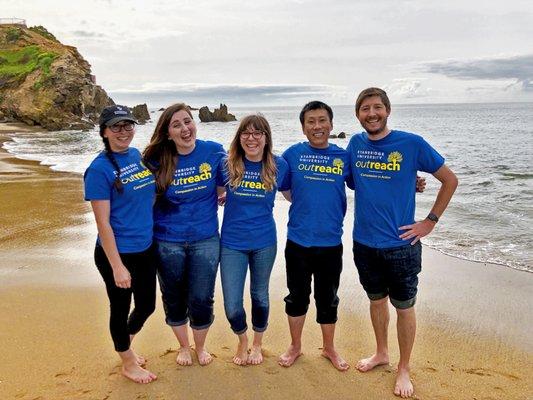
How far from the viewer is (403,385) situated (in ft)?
12.0

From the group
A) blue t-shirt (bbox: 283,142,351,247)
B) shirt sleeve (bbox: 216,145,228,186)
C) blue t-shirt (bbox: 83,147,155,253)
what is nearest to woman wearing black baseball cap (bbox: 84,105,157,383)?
blue t-shirt (bbox: 83,147,155,253)

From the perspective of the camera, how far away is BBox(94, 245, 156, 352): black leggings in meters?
3.43

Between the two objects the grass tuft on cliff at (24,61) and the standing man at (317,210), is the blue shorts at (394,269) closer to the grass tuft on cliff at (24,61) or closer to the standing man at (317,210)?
the standing man at (317,210)

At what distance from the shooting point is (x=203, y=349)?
13.3ft

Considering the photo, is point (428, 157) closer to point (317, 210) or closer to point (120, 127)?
point (317, 210)

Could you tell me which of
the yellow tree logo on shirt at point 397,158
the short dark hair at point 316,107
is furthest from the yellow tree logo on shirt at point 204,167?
the yellow tree logo on shirt at point 397,158

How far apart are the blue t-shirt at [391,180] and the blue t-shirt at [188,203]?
129 cm

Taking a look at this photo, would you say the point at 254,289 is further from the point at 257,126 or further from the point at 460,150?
the point at 460,150

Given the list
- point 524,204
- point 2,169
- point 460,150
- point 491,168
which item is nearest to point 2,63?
point 2,169

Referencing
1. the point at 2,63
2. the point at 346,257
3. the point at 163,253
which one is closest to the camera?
the point at 163,253

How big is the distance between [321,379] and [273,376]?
1.35 ft

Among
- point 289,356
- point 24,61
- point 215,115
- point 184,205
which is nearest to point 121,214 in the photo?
point 184,205

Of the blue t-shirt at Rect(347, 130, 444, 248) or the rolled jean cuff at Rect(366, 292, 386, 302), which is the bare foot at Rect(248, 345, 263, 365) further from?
the blue t-shirt at Rect(347, 130, 444, 248)

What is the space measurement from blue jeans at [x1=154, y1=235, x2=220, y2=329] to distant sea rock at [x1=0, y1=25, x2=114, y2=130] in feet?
141
